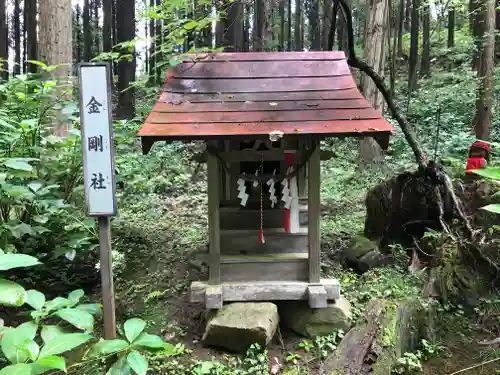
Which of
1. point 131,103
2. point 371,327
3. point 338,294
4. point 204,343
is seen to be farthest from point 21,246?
point 131,103

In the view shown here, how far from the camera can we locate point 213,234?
435 centimetres

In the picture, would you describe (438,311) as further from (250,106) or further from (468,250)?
(250,106)

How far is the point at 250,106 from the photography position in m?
4.09

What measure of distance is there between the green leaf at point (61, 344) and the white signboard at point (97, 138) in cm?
159

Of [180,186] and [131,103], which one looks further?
[131,103]

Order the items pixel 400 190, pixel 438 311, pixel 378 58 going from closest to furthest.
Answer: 1. pixel 438 311
2. pixel 400 190
3. pixel 378 58

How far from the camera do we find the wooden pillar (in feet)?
13.8

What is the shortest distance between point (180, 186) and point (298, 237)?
5.57m

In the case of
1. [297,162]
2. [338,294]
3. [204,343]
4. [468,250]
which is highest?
[297,162]

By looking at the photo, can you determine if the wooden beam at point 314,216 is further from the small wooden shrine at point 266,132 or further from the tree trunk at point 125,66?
the tree trunk at point 125,66

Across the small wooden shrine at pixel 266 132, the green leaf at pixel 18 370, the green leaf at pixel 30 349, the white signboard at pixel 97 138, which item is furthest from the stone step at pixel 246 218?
the green leaf at pixel 18 370

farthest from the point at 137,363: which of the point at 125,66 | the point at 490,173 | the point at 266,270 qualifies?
the point at 125,66

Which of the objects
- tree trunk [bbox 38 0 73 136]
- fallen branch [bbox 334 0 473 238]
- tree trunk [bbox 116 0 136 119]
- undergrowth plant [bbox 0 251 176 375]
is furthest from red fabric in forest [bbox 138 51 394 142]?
tree trunk [bbox 116 0 136 119]

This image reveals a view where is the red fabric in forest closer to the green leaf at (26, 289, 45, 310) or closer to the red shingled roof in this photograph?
the red shingled roof
